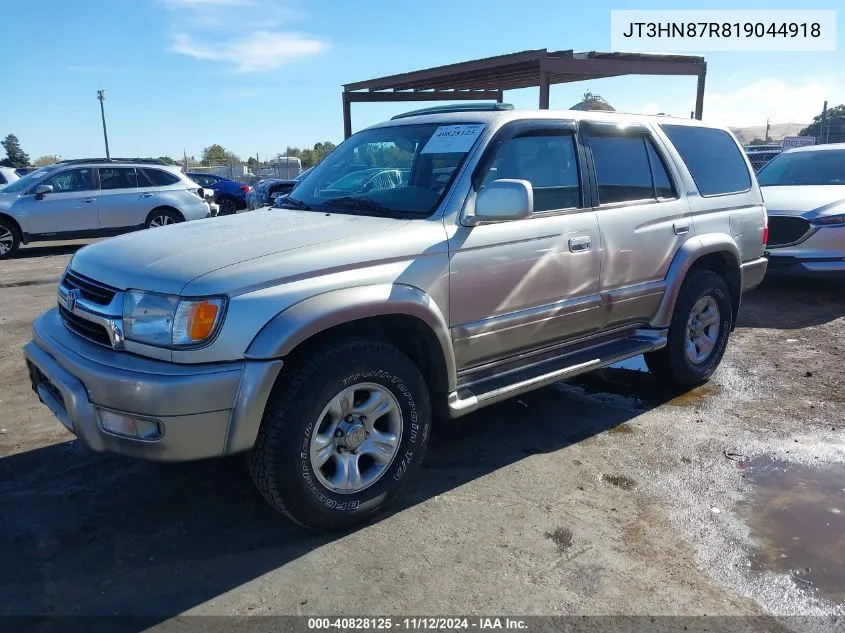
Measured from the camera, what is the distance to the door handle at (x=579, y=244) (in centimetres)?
390

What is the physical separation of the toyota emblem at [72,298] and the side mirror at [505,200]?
197 cm

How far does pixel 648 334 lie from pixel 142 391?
333cm

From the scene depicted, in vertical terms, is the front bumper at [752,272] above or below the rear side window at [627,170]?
below

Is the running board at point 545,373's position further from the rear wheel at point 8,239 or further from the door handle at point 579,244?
the rear wheel at point 8,239

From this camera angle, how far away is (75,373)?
2.84 metres

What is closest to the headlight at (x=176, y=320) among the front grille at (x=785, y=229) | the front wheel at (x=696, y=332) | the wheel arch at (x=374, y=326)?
the wheel arch at (x=374, y=326)

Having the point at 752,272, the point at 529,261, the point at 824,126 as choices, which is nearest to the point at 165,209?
the point at 752,272

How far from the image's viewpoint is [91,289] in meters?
3.11

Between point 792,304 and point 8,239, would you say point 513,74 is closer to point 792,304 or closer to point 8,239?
point 792,304

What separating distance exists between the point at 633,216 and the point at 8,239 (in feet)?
38.6

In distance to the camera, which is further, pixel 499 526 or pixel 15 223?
pixel 15 223

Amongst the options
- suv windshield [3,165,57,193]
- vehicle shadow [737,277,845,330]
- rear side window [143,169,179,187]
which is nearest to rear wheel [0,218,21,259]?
suv windshield [3,165,57,193]

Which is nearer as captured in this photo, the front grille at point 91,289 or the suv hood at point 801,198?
the front grille at point 91,289

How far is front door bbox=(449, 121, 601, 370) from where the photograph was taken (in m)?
3.45
